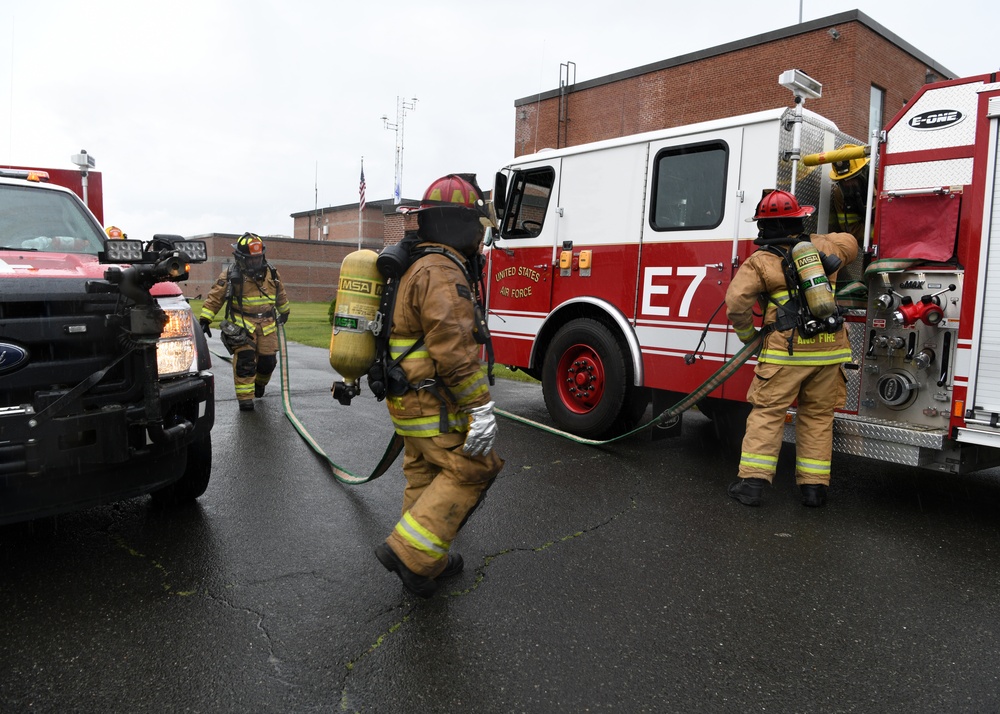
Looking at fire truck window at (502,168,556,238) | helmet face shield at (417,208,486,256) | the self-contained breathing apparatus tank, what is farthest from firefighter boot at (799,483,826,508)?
fire truck window at (502,168,556,238)

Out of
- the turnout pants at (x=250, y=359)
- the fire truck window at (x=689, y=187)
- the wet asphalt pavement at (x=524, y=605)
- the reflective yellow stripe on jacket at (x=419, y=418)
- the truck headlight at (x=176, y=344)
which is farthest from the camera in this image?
the turnout pants at (x=250, y=359)

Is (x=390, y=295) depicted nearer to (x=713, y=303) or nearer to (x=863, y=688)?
(x=863, y=688)

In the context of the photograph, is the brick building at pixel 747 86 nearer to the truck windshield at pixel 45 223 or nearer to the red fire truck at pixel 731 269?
the red fire truck at pixel 731 269

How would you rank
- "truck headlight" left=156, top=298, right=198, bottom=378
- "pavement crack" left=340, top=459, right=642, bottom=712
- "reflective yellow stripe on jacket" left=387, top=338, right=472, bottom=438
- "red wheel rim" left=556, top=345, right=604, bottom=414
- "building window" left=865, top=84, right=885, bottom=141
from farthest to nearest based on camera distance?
"building window" left=865, top=84, right=885, bottom=141 < "red wheel rim" left=556, top=345, right=604, bottom=414 < "truck headlight" left=156, top=298, right=198, bottom=378 < "reflective yellow stripe on jacket" left=387, top=338, right=472, bottom=438 < "pavement crack" left=340, top=459, right=642, bottom=712

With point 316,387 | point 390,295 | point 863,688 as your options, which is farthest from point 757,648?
point 316,387

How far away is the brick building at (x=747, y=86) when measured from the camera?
61.2 ft

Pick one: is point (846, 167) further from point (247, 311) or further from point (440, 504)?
point (247, 311)

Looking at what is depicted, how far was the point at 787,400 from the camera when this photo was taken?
442 centimetres

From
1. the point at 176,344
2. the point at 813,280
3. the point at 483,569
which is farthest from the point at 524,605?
the point at 813,280

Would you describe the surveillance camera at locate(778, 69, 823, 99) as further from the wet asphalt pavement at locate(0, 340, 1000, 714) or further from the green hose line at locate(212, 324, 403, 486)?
the green hose line at locate(212, 324, 403, 486)

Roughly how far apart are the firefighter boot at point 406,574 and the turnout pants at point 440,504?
3cm

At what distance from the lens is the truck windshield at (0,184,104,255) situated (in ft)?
13.0

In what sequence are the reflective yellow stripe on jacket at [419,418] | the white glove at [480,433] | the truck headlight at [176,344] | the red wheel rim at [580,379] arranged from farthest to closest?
the red wheel rim at [580,379], the truck headlight at [176,344], the reflective yellow stripe on jacket at [419,418], the white glove at [480,433]

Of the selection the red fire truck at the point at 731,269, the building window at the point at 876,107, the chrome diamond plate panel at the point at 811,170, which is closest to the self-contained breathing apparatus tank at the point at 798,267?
the red fire truck at the point at 731,269
